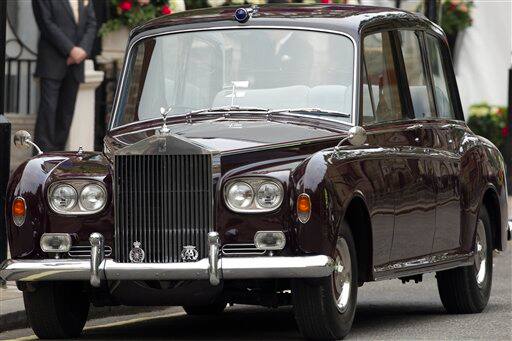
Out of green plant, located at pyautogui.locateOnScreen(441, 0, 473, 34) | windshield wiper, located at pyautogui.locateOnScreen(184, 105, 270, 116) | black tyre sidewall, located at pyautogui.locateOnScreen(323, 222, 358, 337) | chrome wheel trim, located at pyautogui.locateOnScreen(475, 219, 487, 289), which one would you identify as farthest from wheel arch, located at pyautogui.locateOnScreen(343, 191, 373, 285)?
green plant, located at pyautogui.locateOnScreen(441, 0, 473, 34)

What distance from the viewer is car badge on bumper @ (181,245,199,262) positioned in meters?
9.80

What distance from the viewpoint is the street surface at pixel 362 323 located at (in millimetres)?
10773

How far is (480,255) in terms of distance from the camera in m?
12.8

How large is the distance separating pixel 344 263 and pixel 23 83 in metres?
10.1

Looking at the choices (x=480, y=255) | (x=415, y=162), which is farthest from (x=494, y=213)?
(x=415, y=162)

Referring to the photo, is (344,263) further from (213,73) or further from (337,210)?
(213,73)

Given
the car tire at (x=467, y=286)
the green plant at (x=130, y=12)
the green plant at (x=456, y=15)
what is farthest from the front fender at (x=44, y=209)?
the green plant at (x=456, y=15)

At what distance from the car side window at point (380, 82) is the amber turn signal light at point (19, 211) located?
2.21m

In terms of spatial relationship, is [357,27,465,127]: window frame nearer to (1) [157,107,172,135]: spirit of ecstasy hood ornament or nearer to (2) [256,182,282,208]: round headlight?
(1) [157,107,172,135]: spirit of ecstasy hood ornament

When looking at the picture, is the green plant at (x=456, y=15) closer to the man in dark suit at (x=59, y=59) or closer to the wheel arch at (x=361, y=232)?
the man in dark suit at (x=59, y=59)

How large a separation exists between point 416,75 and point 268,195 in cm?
286

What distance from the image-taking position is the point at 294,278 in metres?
9.82

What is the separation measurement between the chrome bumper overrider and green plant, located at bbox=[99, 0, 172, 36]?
10881 millimetres

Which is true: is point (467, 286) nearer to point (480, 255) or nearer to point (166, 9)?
point (480, 255)
